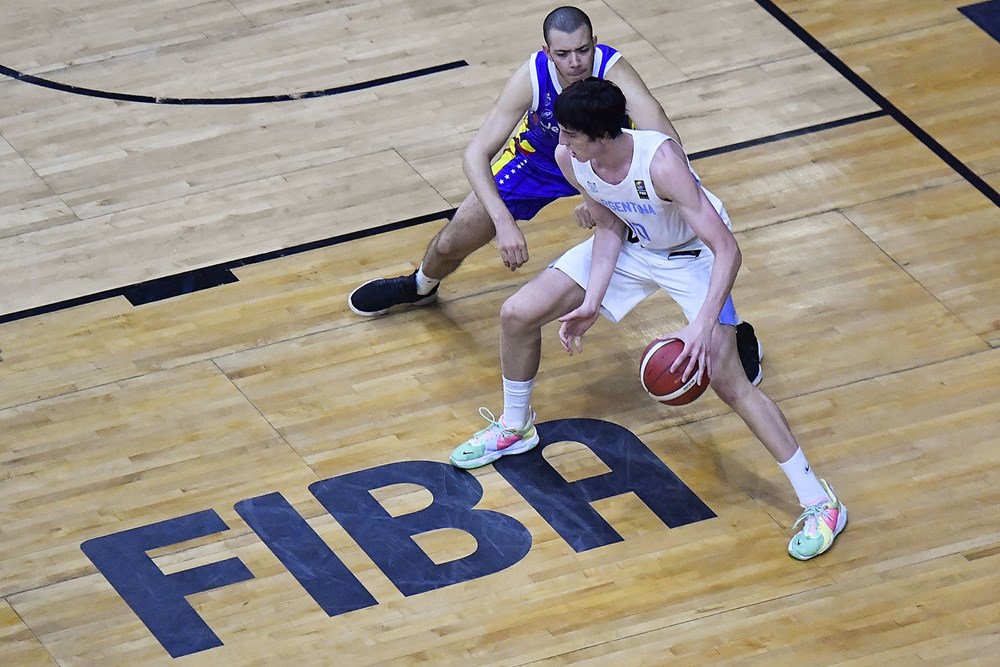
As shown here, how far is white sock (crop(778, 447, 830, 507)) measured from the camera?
5.23 m

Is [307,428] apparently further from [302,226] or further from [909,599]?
[909,599]

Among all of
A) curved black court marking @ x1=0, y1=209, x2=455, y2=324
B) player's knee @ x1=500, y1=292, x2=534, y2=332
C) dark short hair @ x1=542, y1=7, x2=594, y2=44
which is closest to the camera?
dark short hair @ x1=542, y1=7, x2=594, y2=44

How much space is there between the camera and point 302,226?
7.04 meters

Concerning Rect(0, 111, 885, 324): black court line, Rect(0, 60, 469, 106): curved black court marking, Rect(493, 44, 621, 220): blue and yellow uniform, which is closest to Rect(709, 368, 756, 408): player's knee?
Rect(493, 44, 621, 220): blue and yellow uniform

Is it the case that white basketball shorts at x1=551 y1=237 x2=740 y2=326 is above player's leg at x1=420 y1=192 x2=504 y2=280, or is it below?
above

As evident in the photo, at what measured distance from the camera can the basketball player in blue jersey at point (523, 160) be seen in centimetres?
540

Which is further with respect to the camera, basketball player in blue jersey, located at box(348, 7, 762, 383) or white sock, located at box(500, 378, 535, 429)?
white sock, located at box(500, 378, 535, 429)

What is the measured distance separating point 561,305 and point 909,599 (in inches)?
57.2

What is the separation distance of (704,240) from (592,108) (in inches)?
21.4

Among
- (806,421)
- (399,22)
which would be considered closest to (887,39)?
(399,22)

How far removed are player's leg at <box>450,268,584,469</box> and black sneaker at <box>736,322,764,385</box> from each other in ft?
2.69

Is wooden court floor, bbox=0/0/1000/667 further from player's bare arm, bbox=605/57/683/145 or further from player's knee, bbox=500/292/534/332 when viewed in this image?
player's bare arm, bbox=605/57/683/145

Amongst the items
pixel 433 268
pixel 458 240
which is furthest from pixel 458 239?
pixel 433 268

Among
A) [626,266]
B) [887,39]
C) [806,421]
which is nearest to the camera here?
[626,266]
